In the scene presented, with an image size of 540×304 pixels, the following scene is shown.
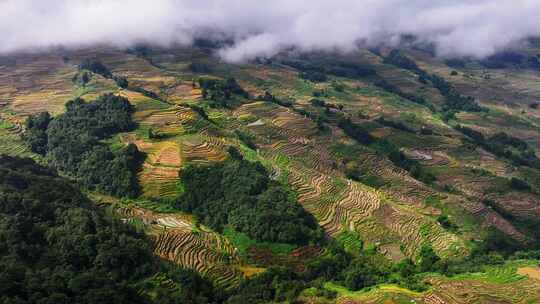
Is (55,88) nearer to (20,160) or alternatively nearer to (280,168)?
(20,160)

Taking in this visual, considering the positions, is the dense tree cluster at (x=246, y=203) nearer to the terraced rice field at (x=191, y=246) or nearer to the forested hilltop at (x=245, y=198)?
the forested hilltop at (x=245, y=198)

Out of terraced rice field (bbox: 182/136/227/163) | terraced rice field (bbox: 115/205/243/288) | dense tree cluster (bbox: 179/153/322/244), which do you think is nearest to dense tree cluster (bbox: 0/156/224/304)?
terraced rice field (bbox: 115/205/243/288)

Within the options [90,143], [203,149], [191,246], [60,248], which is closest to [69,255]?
[60,248]

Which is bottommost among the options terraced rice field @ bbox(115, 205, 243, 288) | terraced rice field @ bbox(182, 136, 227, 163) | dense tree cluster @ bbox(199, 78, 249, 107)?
terraced rice field @ bbox(115, 205, 243, 288)

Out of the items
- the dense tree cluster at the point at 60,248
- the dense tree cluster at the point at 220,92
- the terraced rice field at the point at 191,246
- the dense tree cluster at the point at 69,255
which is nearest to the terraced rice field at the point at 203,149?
the terraced rice field at the point at 191,246

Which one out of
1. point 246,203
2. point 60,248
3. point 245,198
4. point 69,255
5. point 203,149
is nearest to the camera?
point 69,255

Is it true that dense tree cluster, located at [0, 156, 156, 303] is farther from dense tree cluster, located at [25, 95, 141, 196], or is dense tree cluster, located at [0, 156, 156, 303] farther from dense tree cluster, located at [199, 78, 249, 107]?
dense tree cluster, located at [199, 78, 249, 107]

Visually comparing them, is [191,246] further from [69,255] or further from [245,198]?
[69,255]
